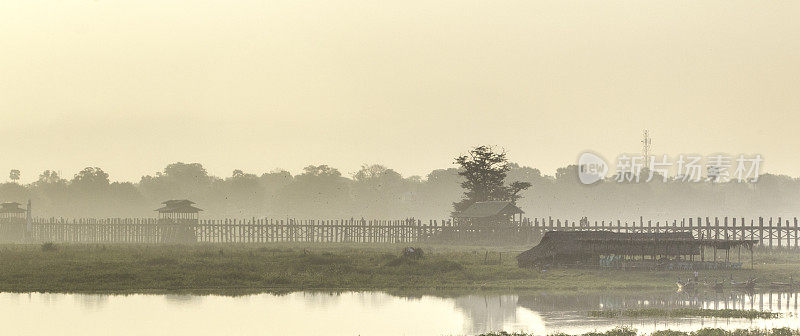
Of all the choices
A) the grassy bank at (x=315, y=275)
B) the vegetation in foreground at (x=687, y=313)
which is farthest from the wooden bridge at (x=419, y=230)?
the vegetation in foreground at (x=687, y=313)

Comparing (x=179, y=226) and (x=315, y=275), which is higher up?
(x=179, y=226)

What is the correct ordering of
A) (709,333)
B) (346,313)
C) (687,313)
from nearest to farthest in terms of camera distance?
(709,333), (687,313), (346,313)

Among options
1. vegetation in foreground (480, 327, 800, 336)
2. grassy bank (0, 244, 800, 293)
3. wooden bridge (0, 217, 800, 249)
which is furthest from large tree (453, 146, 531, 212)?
vegetation in foreground (480, 327, 800, 336)

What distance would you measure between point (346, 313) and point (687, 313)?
12750mm

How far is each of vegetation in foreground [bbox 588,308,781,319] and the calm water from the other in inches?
31.2

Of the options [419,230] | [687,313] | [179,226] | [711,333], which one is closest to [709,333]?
[711,333]

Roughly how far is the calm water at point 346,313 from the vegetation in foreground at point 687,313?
0.79 metres

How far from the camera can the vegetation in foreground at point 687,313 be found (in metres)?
42.4

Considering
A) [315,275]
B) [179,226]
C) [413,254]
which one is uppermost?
[179,226]

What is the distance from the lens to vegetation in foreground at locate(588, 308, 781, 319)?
42.4 meters

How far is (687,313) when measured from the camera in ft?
142

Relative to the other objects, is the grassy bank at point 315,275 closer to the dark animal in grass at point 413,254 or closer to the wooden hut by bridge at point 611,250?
the dark animal in grass at point 413,254

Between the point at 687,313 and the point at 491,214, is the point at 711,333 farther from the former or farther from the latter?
the point at 491,214

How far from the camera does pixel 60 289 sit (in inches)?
2179
